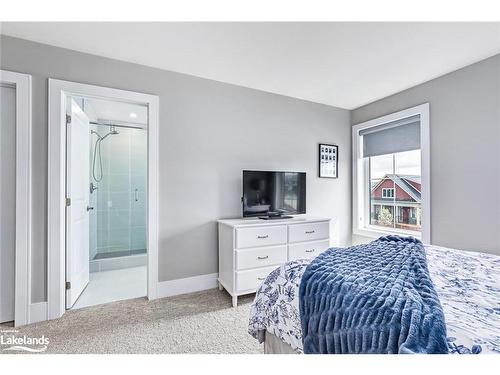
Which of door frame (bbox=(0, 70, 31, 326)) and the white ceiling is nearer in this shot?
the white ceiling

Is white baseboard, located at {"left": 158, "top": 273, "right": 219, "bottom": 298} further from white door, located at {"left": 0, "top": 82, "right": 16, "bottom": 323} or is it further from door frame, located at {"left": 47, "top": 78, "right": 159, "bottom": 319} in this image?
white door, located at {"left": 0, "top": 82, "right": 16, "bottom": 323}

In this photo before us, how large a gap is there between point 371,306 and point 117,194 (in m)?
3.96

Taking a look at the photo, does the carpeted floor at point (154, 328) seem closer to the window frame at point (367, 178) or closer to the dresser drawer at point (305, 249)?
the dresser drawer at point (305, 249)

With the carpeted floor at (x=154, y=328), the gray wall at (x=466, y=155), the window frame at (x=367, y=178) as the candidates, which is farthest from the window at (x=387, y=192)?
the carpeted floor at (x=154, y=328)

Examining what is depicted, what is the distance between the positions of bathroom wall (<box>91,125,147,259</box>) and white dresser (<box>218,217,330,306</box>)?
2.03m

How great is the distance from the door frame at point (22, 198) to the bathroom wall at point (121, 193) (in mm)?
1696

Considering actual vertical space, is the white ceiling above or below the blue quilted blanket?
above

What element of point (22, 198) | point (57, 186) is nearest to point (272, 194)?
point (57, 186)

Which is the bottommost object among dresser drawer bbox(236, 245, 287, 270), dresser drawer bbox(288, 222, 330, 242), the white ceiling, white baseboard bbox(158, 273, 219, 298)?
white baseboard bbox(158, 273, 219, 298)

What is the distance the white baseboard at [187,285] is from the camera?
2500mm

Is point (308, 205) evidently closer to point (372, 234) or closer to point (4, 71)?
point (372, 234)

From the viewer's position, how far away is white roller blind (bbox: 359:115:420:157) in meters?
2.93

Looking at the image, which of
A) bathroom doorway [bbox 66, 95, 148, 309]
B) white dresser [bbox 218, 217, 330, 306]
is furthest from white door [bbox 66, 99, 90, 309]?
white dresser [bbox 218, 217, 330, 306]
